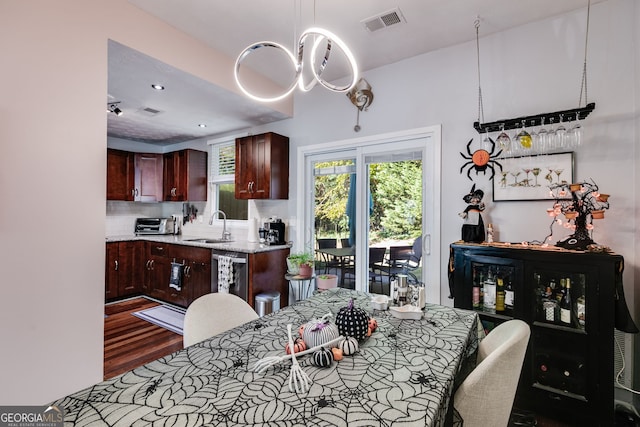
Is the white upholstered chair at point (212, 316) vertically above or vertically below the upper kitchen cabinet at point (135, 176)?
below

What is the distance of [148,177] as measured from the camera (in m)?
4.77

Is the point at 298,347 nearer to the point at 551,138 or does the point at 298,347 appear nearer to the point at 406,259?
the point at 406,259

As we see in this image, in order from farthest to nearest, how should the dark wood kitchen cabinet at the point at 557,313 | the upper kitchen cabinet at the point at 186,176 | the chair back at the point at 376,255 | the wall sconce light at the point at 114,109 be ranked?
the upper kitchen cabinet at the point at 186,176 < the wall sconce light at the point at 114,109 < the chair back at the point at 376,255 < the dark wood kitchen cabinet at the point at 557,313

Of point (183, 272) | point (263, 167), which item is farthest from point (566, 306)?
point (183, 272)

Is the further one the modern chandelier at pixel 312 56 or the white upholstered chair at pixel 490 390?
the modern chandelier at pixel 312 56

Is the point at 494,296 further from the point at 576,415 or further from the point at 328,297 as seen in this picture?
the point at 328,297

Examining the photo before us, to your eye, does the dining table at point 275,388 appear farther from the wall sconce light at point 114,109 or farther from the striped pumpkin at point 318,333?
the wall sconce light at point 114,109

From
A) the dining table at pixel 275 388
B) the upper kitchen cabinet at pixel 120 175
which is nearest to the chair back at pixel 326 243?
the dining table at pixel 275 388

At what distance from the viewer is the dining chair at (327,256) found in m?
3.37

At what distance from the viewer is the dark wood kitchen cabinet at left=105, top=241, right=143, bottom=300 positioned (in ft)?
13.8

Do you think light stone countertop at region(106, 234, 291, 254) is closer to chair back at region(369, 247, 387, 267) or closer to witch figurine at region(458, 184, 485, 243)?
chair back at region(369, 247, 387, 267)

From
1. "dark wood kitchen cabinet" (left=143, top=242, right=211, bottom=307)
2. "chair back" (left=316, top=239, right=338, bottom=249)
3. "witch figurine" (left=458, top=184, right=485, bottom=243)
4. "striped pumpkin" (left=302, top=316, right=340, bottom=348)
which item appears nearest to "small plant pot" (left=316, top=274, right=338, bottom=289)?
"chair back" (left=316, top=239, right=338, bottom=249)

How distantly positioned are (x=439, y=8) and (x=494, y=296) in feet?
7.04

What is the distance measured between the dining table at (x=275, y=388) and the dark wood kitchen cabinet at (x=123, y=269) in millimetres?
3935
